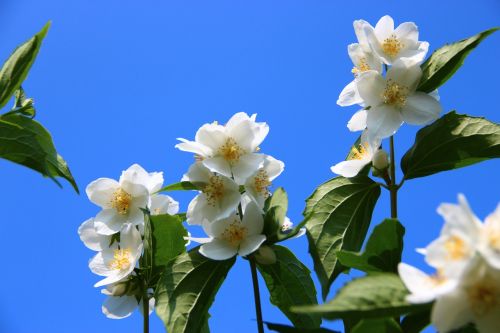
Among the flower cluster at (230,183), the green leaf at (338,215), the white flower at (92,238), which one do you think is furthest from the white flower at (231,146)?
the white flower at (92,238)

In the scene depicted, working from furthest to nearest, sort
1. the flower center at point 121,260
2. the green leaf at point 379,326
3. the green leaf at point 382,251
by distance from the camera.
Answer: the flower center at point 121,260, the green leaf at point 382,251, the green leaf at point 379,326

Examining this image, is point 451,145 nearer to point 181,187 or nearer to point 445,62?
point 445,62

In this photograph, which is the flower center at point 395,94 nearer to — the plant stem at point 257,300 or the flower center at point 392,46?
the flower center at point 392,46

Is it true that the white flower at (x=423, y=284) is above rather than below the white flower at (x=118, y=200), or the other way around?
below

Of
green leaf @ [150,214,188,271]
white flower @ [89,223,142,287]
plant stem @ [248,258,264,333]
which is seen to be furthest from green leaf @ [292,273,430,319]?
white flower @ [89,223,142,287]

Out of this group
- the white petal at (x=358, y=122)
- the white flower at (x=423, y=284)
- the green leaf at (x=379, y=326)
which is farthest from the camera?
the white petal at (x=358, y=122)

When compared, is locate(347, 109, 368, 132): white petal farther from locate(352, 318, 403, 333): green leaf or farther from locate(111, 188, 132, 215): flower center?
locate(352, 318, 403, 333): green leaf

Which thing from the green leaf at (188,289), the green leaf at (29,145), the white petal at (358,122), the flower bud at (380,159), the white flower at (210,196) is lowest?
the green leaf at (188,289)

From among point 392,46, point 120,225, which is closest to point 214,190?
point 120,225
